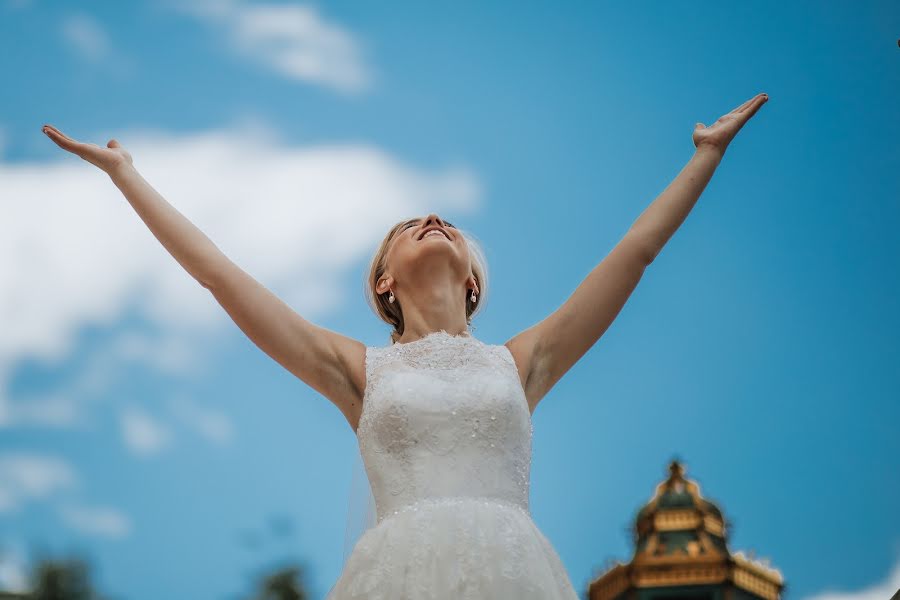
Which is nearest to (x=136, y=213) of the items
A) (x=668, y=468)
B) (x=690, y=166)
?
(x=690, y=166)

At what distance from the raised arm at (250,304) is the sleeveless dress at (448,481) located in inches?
3.9

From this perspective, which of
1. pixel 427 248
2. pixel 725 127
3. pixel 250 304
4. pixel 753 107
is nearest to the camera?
pixel 250 304

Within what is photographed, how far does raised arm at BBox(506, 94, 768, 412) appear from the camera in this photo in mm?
3836

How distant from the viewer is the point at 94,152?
3.84 metres

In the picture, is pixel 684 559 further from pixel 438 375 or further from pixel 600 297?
pixel 438 375

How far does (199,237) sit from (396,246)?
2.40 feet

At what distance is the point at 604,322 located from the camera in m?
3.85

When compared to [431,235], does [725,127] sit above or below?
above

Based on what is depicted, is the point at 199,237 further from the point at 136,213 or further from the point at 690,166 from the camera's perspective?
the point at 690,166

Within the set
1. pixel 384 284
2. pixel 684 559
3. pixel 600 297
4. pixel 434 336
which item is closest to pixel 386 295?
pixel 384 284

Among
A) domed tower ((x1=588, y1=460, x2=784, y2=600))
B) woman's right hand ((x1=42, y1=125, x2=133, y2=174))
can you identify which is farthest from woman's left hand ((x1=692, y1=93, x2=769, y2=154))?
domed tower ((x1=588, y1=460, x2=784, y2=600))

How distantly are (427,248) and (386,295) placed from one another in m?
0.36

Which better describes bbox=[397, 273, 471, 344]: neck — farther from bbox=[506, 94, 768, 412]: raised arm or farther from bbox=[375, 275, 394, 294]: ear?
bbox=[506, 94, 768, 412]: raised arm

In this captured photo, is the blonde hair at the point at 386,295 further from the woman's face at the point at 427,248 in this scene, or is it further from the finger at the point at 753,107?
the finger at the point at 753,107
